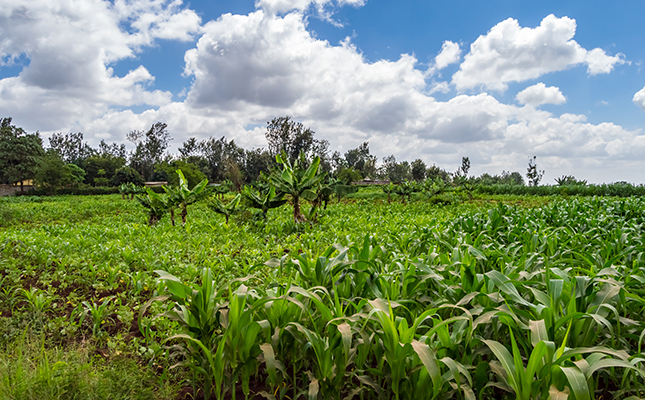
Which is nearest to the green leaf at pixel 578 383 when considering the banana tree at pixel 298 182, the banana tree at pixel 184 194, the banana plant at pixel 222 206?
the banana tree at pixel 298 182

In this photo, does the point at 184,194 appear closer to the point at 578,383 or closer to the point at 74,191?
the point at 578,383

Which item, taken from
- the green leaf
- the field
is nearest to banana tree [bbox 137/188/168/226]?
the field

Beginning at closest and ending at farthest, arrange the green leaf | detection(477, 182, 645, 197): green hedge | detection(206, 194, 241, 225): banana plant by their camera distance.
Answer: the green leaf, detection(206, 194, 241, 225): banana plant, detection(477, 182, 645, 197): green hedge

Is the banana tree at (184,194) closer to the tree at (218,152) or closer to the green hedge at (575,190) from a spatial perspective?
the green hedge at (575,190)

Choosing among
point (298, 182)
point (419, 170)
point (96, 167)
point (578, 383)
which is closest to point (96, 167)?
point (96, 167)

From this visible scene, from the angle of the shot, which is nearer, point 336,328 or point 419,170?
point 336,328

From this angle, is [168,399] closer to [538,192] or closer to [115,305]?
[115,305]

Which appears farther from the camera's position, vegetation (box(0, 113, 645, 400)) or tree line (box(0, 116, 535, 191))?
tree line (box(0, 116, 535, 191))

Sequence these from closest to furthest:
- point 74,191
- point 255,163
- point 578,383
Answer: point 578,383 < point 74,191 < point 255,163

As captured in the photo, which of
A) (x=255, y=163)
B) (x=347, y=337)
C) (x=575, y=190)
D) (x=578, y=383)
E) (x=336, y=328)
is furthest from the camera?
(x=255, y=163)

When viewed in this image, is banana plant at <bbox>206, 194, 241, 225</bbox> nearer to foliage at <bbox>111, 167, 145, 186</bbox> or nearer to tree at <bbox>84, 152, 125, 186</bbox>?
foliage at <bbox>111, 167, 145, 186</bbox>

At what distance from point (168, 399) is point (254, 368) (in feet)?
1.91

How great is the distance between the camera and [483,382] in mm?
1680

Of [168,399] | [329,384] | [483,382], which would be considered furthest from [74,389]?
[483,382]
